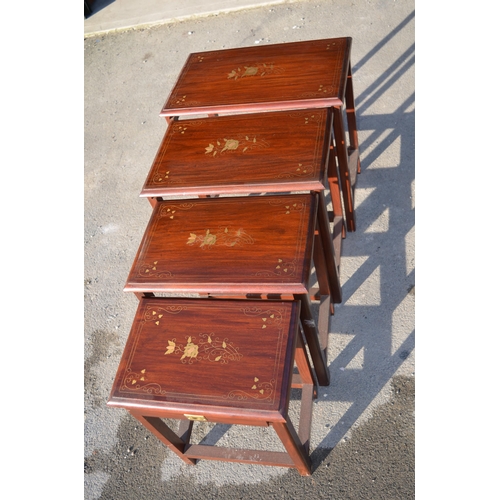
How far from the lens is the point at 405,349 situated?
8.86ft

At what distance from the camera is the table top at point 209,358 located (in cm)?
175

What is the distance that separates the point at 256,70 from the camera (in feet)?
9.24

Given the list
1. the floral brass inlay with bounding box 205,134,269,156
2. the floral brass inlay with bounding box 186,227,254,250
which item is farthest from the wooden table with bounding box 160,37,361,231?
the floral brass inlay with bounding box 186,227,254,250

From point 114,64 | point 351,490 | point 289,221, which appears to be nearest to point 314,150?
point 289,221

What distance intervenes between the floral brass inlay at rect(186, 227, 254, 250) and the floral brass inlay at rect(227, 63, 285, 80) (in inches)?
43.8

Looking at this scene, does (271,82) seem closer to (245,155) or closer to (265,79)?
(265,79)

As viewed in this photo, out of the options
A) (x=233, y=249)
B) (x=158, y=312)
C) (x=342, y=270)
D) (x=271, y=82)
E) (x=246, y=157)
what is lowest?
(x=342, y=270)

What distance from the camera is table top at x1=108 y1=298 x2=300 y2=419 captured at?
1755 millimetres

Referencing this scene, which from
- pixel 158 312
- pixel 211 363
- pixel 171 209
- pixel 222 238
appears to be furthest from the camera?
pixel 171 209

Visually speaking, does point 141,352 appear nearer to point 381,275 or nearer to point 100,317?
point 100,317

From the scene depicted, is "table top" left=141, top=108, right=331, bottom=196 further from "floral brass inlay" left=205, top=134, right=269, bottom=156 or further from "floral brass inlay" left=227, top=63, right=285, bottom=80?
"floral brass inlay" left=227, top=63, right=285, bottom=80

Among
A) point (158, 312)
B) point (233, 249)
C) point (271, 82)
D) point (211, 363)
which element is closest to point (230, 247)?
point (233, 249)

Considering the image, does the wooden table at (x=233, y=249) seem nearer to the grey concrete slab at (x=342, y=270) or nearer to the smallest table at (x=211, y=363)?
the smallest table at (x=211, y=363)

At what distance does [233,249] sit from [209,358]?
49cm
